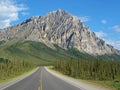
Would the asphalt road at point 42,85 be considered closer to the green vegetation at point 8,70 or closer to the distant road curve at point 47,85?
the distant road curve at point 47,85

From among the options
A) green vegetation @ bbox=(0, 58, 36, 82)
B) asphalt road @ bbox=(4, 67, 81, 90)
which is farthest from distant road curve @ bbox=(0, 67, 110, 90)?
green vegetation @ bbox=(0, 58, 36, 82)

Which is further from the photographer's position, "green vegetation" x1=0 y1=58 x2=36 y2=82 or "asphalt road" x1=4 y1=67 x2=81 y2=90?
"green vegetation" x1=0 y1=58 x2=36 y2=82

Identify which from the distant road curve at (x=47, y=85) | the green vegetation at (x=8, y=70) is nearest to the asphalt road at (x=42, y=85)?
the distant road curve at (x=47, y=85)

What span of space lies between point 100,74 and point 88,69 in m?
16.1

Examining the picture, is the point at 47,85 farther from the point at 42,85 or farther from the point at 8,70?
the point at 8,70

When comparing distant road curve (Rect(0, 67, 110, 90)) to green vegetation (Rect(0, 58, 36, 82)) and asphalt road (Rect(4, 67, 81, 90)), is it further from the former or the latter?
green vegetation (Rect(0, 58, 36, 82))

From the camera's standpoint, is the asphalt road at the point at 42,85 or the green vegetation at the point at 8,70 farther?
the green vegetation at the point at 8,70

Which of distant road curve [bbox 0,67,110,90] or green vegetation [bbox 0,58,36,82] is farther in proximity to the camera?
green vegetation [bbox 0,58,36,82]

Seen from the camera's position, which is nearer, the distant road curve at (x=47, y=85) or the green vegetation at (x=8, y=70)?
the distant road curve at (x=47, y=85)

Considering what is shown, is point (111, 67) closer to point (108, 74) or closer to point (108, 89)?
point (108, 74)

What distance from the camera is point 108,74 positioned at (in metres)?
85.8

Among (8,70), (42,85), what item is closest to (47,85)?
(42,85)

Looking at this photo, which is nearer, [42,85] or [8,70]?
[42,85]

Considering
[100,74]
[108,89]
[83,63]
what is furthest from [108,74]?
[108,89]
